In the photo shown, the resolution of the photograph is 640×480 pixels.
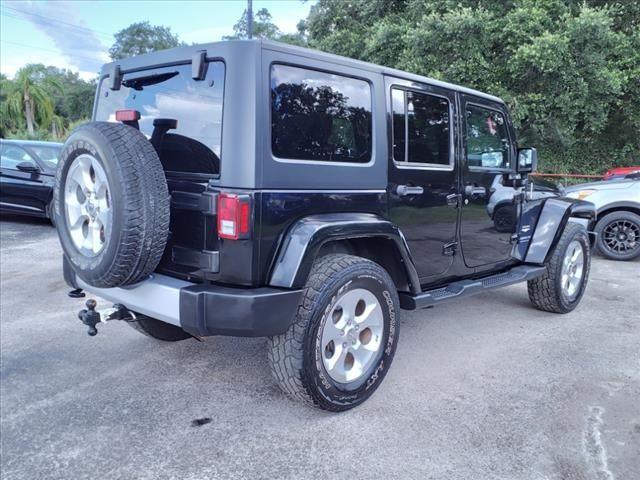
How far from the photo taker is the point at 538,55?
9.89 m

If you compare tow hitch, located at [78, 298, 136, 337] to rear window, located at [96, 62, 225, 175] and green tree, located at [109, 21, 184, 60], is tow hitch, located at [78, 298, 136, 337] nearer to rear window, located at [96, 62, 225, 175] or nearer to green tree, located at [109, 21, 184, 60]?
rear window, located at [96, 62, 225, 175]

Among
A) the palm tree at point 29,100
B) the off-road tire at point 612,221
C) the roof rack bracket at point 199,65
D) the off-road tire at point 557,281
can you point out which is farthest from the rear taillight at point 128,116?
the palm tree at point 29,100

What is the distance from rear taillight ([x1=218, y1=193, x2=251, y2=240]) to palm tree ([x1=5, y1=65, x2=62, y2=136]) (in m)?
37.9

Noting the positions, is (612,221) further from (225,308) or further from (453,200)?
(225,308)

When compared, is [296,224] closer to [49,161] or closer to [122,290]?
[122,290]

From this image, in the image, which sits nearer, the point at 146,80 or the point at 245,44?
the point at 245,44

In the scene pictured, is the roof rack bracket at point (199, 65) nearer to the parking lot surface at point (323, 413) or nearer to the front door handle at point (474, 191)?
the parking lot surface at point (323, 413)

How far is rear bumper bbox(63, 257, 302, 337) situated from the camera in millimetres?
2412

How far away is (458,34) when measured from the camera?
1092 cm

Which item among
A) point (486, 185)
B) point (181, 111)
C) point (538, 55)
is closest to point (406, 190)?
point (486, 185)

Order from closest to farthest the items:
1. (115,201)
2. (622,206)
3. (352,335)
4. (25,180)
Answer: (115,201) < (352,335) < (622,206) < (25,180)

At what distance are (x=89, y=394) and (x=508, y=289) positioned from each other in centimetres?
452

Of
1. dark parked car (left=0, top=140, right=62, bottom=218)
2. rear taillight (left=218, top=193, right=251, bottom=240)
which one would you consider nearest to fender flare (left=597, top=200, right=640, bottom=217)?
rear taillight (left=218, top=193, right=251, bottom=240)

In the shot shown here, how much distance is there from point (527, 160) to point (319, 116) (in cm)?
231
